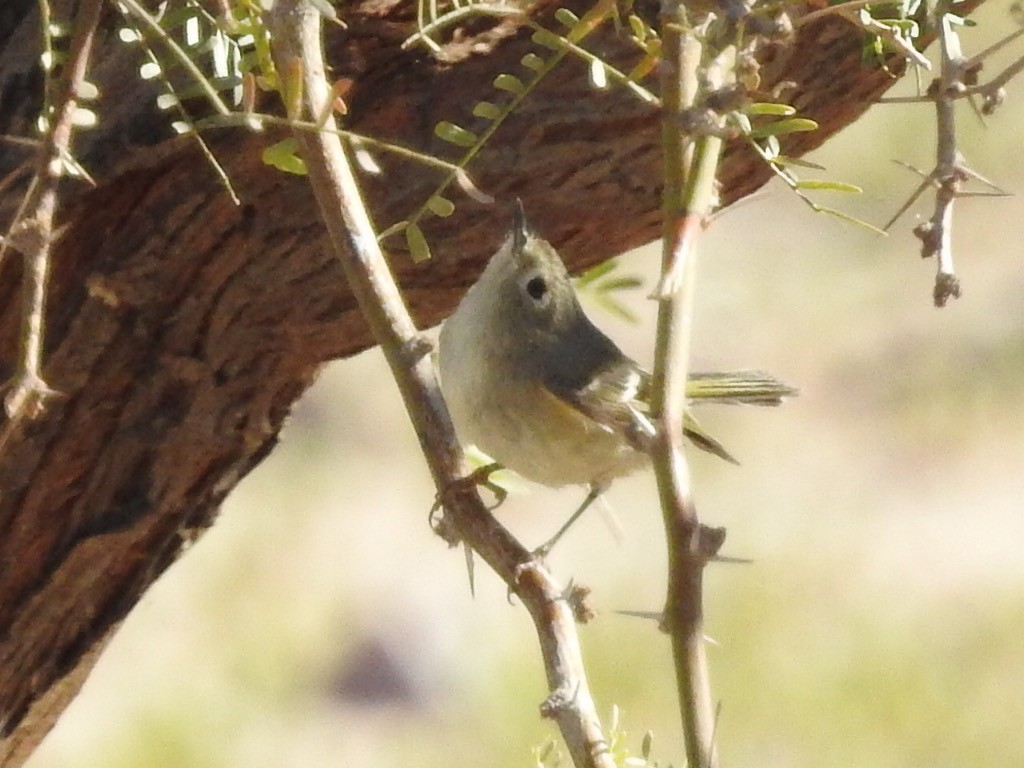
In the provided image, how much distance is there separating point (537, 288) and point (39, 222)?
838mm

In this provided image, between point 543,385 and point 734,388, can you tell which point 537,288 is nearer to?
point 543,385

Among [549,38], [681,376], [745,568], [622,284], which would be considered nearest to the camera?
[681,376]

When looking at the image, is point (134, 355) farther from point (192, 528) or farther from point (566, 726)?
point (566, 726)

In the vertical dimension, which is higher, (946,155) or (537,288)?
(537,288)

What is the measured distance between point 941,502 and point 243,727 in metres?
2.44

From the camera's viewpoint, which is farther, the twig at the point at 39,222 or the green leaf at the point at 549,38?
the twig at the point at 39,222

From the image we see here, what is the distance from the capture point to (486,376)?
6.75 ft

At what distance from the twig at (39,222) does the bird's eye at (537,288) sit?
0.71 m

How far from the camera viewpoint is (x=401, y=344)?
4.05 feet

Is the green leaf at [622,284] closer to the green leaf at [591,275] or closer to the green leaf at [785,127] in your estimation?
the green leaf at [591,275]

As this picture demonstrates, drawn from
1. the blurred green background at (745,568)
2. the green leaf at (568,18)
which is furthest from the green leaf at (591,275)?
the blurred green background at (745,568)

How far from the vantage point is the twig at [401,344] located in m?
1.14

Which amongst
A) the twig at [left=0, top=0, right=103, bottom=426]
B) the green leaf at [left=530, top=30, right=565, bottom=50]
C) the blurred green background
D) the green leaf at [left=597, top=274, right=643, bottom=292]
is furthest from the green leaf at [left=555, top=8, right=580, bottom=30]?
the blurred green background

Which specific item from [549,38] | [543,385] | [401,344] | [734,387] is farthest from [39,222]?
[734,387]
